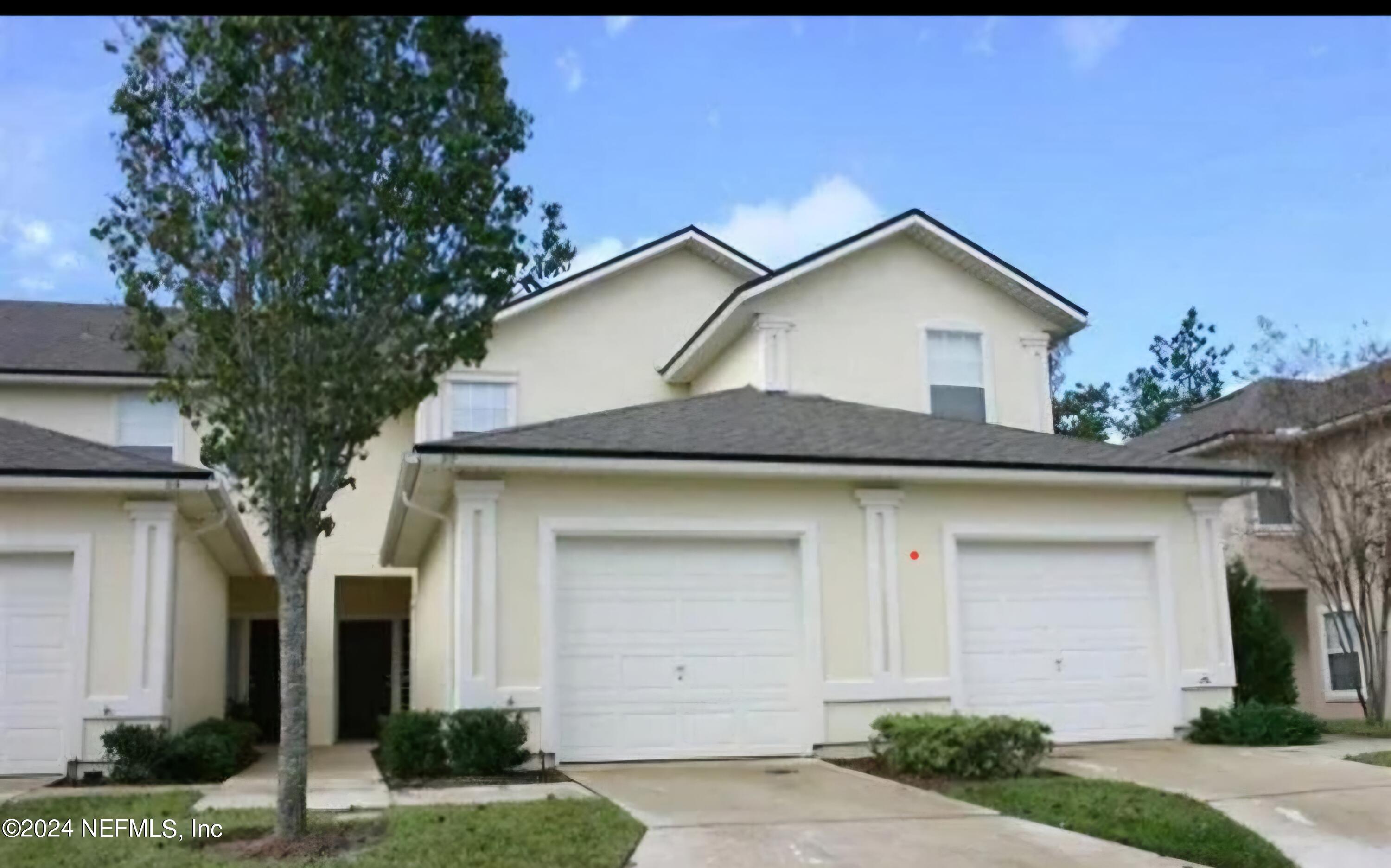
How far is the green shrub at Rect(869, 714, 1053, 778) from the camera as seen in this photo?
12.5 metres

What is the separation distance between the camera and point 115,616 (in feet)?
49.4

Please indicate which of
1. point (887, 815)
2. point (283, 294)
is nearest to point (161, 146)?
point (283, 294)

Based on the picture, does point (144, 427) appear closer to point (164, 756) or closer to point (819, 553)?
point (164, 756)

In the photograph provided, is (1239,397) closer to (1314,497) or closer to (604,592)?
(1314,497)

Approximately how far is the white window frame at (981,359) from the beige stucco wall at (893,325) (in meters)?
0.03

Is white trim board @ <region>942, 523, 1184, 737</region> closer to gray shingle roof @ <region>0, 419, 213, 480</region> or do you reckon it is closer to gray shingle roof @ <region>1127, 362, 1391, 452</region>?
gray shingle roof @ <region>1127, 362, 1391, 452</region>

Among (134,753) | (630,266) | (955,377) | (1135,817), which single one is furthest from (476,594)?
(630,266)

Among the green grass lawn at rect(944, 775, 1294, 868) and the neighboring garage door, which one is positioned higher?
the neighboring garage door

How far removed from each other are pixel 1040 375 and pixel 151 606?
13.1m

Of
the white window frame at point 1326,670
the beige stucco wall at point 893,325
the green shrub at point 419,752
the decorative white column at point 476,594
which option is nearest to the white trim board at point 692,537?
the decorative white column at point 476,594

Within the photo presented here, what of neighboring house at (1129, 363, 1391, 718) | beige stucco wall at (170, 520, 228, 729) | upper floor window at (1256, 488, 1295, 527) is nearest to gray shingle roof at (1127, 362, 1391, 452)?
neighboring house at (1129, 363, 1391, 718)

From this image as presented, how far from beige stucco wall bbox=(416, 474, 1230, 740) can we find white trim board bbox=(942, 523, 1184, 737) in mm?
51

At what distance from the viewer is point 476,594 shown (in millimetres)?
13734

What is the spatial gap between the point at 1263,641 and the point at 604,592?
9293 millimetres
